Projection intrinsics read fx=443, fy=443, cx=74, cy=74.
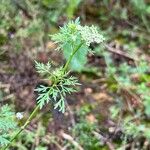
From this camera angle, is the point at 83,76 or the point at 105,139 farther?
the point at 83,76

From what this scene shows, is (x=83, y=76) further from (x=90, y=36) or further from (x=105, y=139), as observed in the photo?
(x=90, y=36)

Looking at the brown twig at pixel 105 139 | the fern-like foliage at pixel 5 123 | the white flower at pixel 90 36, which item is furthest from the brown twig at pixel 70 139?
the white flower at pixel 90 36

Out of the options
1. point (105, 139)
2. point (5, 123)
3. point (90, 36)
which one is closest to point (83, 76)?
point (105, 139)

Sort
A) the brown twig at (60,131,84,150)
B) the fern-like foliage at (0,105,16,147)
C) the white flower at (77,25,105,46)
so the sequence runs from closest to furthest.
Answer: the white flower at (77,25,105,46) → the fern-like foliage at (0,105,16,147) → the brown twig at (60,131,84,150)

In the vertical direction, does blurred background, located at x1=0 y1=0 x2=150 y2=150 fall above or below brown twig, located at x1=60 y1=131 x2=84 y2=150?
above

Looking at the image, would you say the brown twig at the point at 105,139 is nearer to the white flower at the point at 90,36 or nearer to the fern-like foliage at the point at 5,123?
the fern-like foliage at the point at 5,123

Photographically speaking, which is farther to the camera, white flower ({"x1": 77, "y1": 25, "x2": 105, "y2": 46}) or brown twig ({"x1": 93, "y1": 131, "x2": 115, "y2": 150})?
brown twig ({"x1": 93, "y1": 131, "x2": 115, "y2": 150})

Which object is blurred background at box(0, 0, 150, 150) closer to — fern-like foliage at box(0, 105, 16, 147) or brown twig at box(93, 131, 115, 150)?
brown twig at box(93, 131, 115, 150)

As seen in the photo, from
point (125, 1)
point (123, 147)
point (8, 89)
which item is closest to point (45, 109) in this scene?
point (8, 89)

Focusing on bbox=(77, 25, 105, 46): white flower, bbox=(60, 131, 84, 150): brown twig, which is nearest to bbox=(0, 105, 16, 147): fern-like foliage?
bbox=(77, 25, 105, 46): white flower
